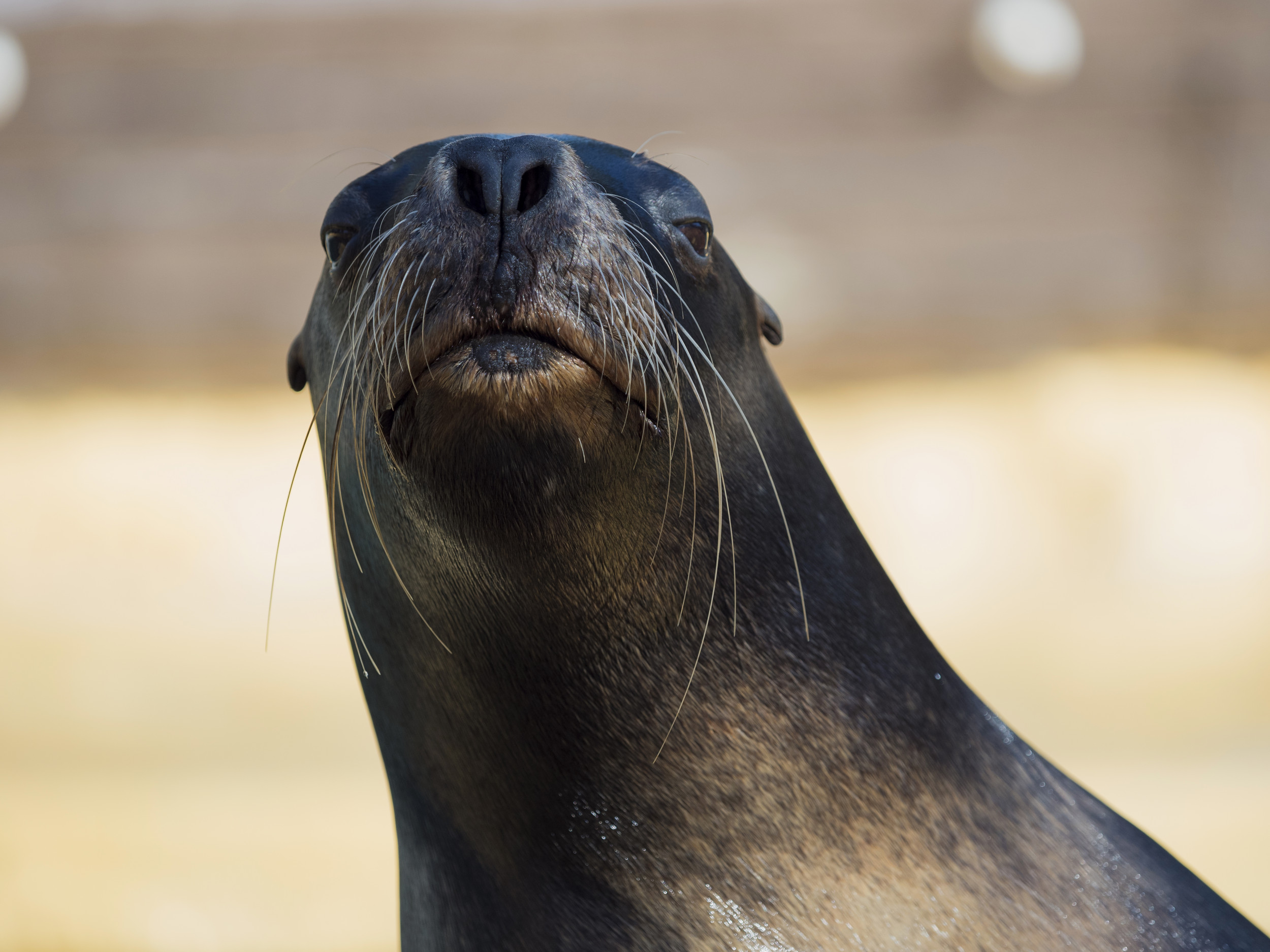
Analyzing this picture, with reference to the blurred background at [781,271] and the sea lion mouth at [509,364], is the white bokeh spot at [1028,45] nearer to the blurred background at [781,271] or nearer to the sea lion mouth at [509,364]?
the blurred background at [781,271]

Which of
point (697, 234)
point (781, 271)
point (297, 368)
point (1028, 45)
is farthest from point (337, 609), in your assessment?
point (697, 234)

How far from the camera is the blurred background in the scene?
5.33m

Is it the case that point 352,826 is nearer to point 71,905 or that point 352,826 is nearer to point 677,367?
point 71,905

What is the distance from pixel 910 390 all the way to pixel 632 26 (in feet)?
7.44

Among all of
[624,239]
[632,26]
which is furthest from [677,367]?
[632,26]

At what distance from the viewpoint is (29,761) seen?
4703 mm

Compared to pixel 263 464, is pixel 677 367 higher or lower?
lower

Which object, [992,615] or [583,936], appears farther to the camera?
[992,615]

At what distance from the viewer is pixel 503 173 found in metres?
0.96

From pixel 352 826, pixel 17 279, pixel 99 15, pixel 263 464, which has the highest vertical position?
pixel 99 15

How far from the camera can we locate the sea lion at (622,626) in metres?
0.98

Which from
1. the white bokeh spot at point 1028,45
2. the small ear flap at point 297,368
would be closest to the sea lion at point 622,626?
the small ear flap at point 297,368

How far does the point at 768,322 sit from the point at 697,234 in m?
0.28

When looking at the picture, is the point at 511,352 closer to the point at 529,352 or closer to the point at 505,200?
the point at 529,352
